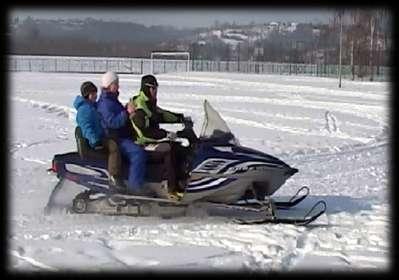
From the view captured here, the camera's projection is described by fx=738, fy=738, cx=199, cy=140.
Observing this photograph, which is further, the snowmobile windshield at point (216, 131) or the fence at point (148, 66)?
the fence at point (148, 66)

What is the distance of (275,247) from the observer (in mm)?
6027

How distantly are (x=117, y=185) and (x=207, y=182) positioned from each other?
34.9 inches

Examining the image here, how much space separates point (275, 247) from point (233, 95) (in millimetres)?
22023

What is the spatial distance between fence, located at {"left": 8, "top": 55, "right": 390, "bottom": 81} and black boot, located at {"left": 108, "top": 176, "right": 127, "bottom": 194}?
47.6 meters

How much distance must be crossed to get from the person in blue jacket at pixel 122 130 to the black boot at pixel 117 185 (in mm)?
62

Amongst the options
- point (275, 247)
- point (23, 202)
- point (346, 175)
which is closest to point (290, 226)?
point (275, 247)

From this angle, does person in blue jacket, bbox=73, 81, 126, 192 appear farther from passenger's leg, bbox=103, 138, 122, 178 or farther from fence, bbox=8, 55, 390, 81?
fence, bbox=8, 55, 390, 81

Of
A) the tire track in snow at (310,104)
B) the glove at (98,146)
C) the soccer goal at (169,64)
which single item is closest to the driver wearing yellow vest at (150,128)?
the glove at (98,146)

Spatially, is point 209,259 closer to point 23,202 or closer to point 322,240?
point 322,240

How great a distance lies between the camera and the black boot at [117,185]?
7.14m

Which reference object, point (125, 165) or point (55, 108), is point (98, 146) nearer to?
point (125, 165)

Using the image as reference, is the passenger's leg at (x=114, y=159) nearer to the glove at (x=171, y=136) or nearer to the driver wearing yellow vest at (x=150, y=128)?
the driver wearing yellow vest at (x=150, y=128)

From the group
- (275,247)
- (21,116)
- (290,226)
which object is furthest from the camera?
(21,116)

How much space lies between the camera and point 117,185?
7.18 m
